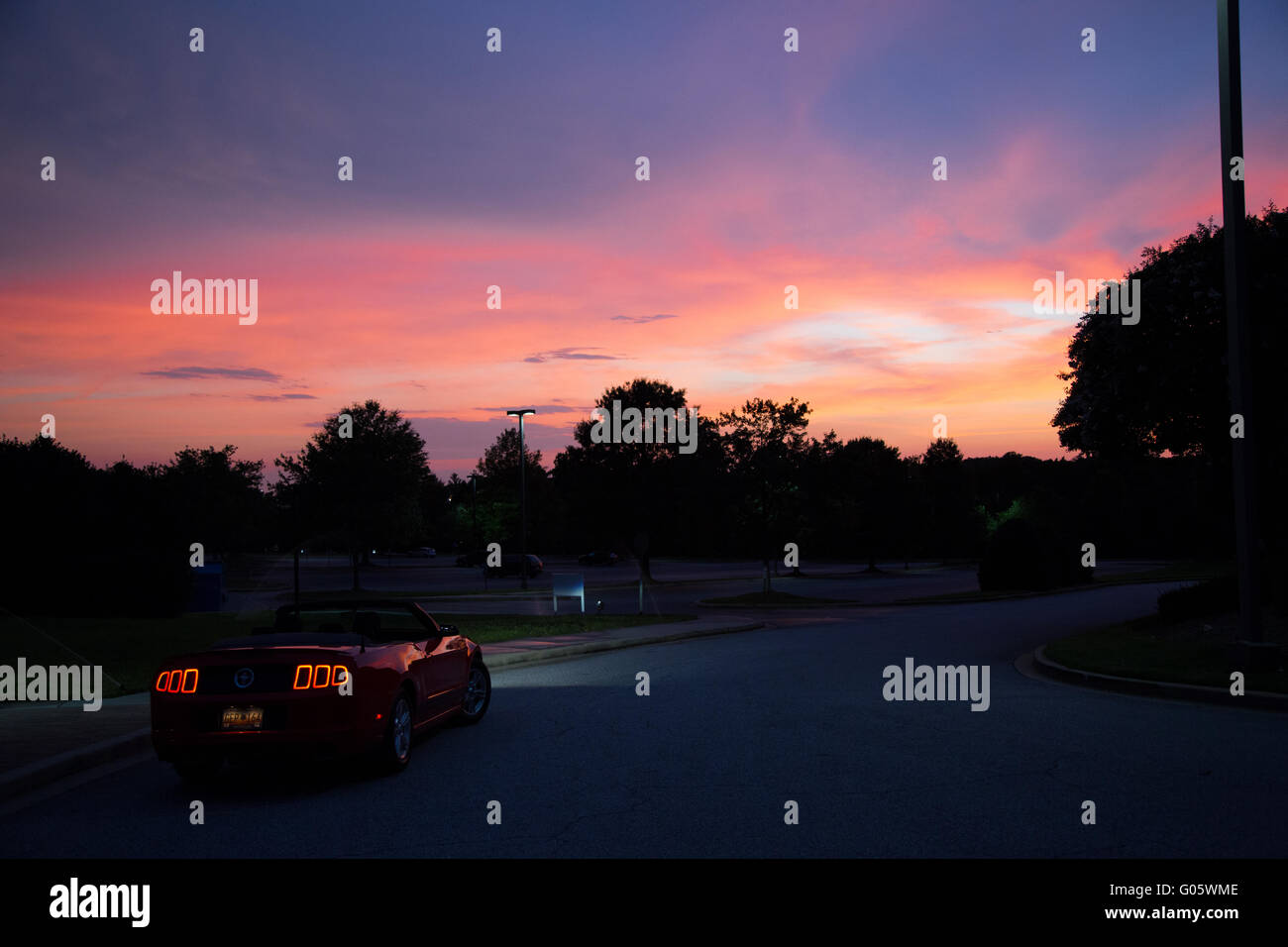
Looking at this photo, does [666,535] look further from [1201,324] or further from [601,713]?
[601,713]

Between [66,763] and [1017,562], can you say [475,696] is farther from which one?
[1017,562]

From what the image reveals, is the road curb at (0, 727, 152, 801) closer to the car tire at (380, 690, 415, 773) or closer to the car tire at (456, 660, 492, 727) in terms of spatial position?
the car tire at (380, 690, 415, 773)

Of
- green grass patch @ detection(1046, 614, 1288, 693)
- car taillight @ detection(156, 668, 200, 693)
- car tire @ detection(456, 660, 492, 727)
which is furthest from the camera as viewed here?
green grass patch @ detection(1046, 614, 1288, 693)

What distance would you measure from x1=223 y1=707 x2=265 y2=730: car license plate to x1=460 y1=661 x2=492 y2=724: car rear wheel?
3.34 metres

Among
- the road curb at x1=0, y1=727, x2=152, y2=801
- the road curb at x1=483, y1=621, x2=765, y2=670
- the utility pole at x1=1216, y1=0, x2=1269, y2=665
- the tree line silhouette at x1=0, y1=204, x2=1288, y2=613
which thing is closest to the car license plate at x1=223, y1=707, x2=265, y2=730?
the road curb at x1=0, y1=727, x2=152, y2=801

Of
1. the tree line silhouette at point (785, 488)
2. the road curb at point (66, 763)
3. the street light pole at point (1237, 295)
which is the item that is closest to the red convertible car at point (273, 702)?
the road curb at point (66, 763)

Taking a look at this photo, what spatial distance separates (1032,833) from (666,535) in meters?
49.8

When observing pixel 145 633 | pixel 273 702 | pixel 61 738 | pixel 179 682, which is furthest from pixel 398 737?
pixel 145 633

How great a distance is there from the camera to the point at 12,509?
Result: 3103cm

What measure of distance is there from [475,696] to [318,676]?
3.55 m

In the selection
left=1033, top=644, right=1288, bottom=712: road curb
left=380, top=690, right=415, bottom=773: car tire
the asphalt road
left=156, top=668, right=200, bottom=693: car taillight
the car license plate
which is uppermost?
left=156, top=668, right=200, bottom=693: car taillight

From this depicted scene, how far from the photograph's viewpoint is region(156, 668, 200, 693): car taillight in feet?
25.2

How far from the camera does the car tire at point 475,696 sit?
10.8 m
